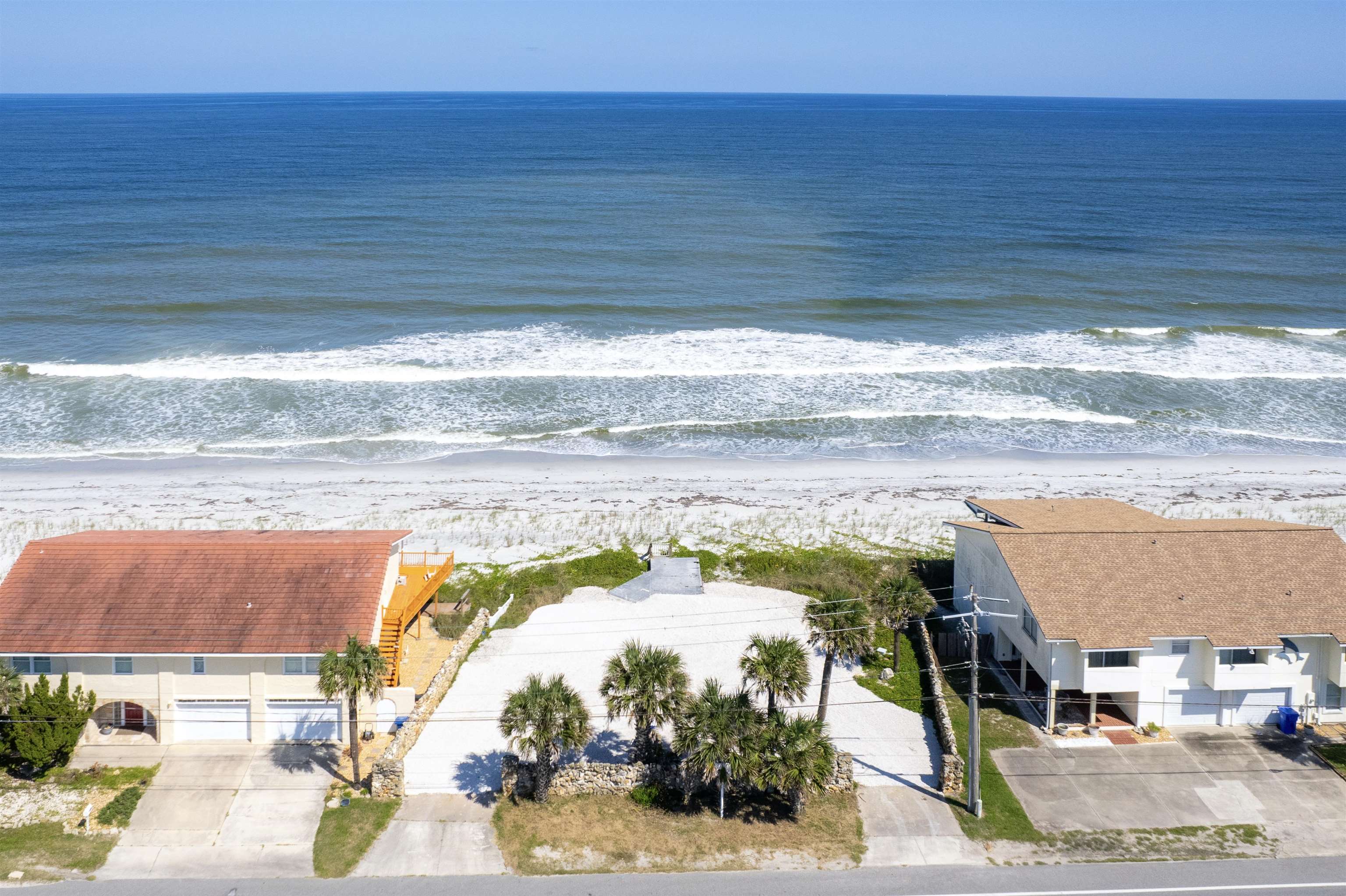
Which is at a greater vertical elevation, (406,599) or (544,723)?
(406,599)

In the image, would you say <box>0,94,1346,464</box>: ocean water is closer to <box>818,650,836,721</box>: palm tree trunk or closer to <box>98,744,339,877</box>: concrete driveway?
<box>818,650,836,721</box>: palm tree trunk

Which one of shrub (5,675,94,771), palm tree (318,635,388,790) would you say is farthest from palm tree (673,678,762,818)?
shrub (5,675,94,771)

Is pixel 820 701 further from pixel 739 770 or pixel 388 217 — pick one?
pixel 388 217

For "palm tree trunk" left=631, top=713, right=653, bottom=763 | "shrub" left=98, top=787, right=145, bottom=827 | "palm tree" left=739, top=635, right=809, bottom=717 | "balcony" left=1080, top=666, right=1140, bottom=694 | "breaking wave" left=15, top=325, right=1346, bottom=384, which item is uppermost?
"breaking wave" left=15, top=325, right=1346, bottom=384

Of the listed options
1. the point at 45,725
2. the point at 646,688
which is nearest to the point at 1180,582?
the point at 646,688

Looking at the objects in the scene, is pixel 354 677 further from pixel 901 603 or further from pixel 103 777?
pixel 901 603

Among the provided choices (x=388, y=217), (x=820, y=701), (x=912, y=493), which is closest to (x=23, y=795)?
(x=820, y=701)
